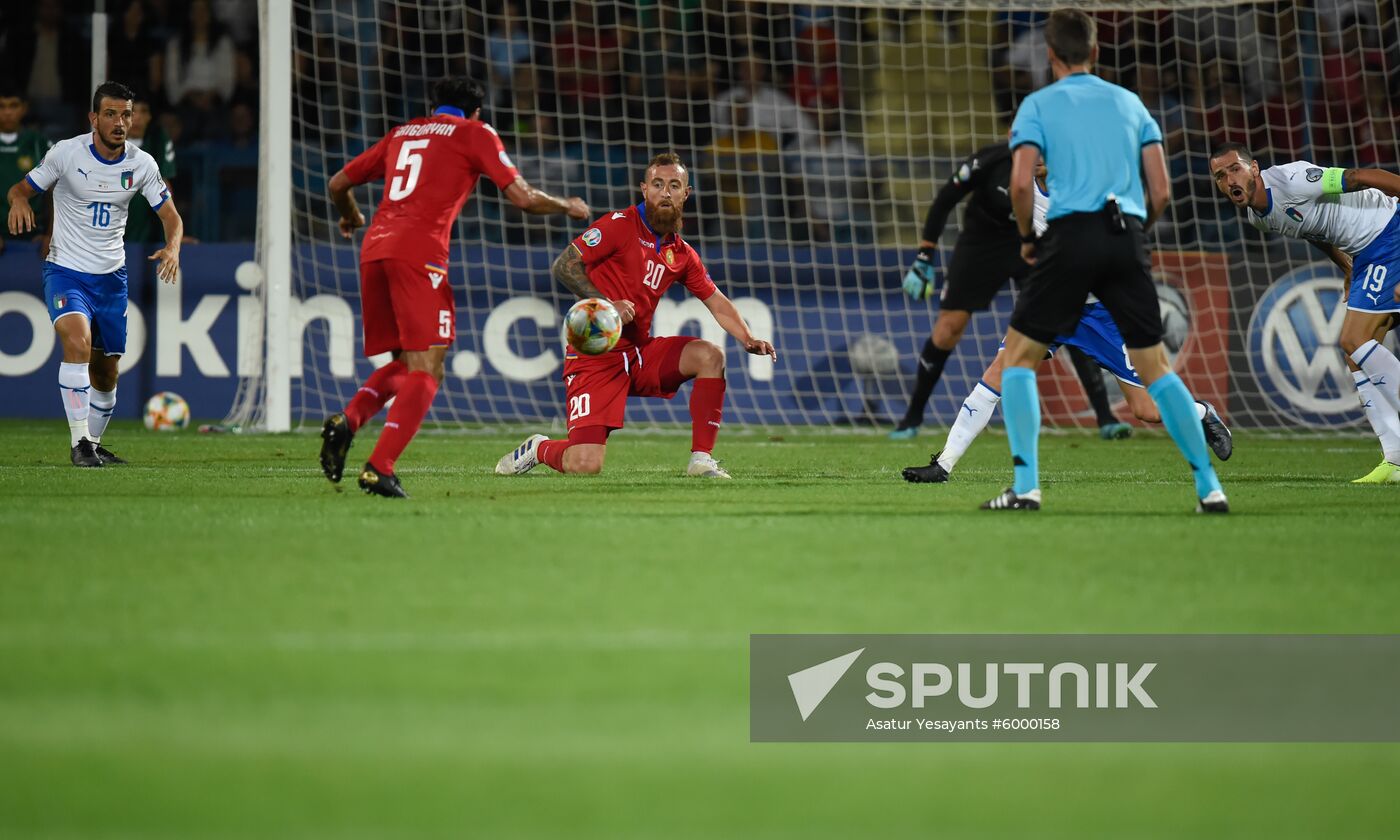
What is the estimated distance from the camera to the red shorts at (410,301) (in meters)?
6.89

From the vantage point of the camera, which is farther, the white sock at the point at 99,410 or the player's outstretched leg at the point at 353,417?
the white sock at the point at 99,410

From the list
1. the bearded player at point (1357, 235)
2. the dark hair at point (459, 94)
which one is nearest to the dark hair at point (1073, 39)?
the bearded player at point (1357, 235)

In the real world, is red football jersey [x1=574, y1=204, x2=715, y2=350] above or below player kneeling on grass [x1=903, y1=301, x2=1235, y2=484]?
above

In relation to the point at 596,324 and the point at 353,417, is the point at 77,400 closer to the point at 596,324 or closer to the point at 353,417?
the point at 353,417

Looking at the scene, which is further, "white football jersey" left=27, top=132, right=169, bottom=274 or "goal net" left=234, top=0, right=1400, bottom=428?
"goal net" left=234, top=0, right=1400, bottom=428

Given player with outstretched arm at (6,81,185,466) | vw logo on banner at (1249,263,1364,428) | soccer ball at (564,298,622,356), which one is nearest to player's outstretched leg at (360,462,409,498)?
soccer ball at (564,298,622,356)

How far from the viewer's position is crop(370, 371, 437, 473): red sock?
6762 millimetres

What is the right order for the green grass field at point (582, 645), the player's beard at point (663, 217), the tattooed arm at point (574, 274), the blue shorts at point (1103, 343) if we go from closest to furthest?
the green grass field at point (582, 645)
the tattooed arm at point (574, 274)
the player's beard at point (663, 217)
the blue shorts at point (1103, 343)

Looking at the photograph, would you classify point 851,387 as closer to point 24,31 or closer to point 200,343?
point 200,343

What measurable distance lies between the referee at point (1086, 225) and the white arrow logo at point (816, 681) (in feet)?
9.89

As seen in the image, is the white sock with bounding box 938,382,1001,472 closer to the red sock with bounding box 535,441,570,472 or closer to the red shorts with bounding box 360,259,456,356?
the red sock with bounding box 535,441,570,472

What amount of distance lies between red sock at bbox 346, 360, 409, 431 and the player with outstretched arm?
2.63 m

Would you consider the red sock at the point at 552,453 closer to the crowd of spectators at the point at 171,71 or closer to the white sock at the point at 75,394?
the white sock at the point at 75,394

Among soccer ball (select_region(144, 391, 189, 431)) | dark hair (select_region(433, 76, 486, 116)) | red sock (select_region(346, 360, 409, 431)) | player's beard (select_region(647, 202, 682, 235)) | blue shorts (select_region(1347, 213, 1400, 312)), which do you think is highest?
Answer: soccer ball (select_region(144, 391, 189, 431))
